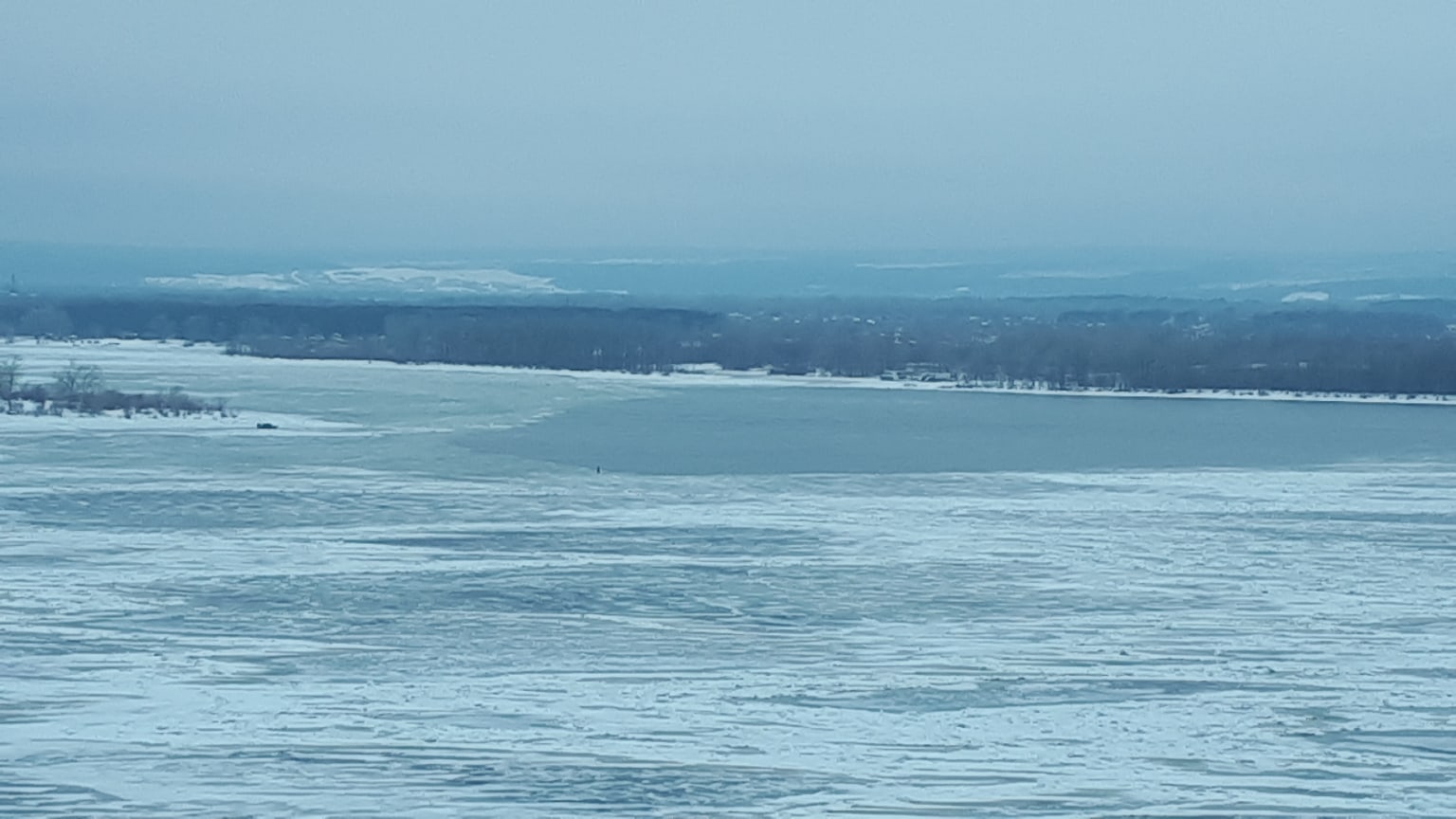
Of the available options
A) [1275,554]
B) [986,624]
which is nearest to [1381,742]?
[986,624]

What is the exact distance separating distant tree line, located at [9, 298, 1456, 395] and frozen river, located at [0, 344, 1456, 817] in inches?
835

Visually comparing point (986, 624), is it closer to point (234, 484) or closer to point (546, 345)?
point (234, 484)

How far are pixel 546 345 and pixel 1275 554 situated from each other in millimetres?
38247

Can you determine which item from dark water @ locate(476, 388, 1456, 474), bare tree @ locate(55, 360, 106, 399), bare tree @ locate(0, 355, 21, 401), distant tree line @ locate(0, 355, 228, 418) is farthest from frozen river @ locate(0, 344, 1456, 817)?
bare tree @ locate(0, 355, 21, 401)

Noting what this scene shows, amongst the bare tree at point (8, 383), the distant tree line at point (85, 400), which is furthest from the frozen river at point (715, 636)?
the bare tree at point (8, 383)

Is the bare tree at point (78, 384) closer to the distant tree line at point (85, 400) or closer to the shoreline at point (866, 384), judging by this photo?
the distant tree line at point (85, 400)

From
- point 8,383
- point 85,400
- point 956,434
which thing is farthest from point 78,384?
point 956,434

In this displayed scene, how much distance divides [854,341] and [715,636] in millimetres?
44372

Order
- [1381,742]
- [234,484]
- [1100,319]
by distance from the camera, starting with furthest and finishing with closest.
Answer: [1100,319]
[234,484]
[1381,742]

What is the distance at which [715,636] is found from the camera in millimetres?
9703

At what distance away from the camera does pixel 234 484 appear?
1695 centimetres

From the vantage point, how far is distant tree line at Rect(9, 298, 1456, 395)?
41.8 m

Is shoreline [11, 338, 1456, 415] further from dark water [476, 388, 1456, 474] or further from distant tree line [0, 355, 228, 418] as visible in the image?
distant tree line [0, 355, 228, 418]

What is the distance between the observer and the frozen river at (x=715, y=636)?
6.79 meters
